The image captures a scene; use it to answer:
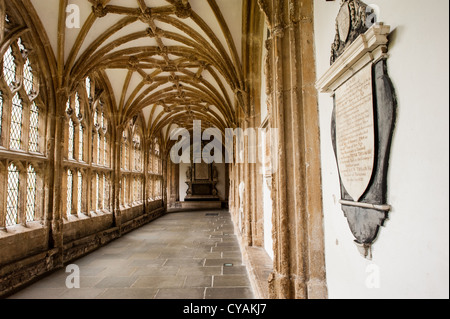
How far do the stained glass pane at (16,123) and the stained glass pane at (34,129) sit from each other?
12.5 inches

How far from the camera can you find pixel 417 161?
1.15 metres

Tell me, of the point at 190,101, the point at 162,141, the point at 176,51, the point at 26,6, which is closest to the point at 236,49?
the point at 176,51

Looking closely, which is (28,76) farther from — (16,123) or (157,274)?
(157,274)

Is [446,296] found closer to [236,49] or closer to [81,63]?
[236,49]

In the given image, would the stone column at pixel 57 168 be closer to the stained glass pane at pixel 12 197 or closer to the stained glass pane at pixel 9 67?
the stained glass pane at pixel 12 197

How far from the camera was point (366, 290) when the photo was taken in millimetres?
1589

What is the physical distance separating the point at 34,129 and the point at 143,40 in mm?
3793

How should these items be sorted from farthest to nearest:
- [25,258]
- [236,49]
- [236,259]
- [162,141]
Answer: [162,141] → [236,49] → [236,259] → [25,258]

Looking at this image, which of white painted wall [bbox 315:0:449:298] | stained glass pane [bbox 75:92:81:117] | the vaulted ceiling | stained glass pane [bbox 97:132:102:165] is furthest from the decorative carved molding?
stained glass pane [bbox 97:132:102:165]

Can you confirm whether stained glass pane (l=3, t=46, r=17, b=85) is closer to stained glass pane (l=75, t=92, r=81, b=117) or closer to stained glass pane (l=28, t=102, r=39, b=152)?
stained glass pane (l=28, t=102, r=39, b=152)

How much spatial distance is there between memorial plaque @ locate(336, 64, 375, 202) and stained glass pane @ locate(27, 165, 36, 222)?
20.1ft

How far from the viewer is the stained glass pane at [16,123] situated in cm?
516

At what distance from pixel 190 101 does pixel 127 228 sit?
6749 mm

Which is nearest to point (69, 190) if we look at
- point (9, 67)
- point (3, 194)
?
point (3, 194)
